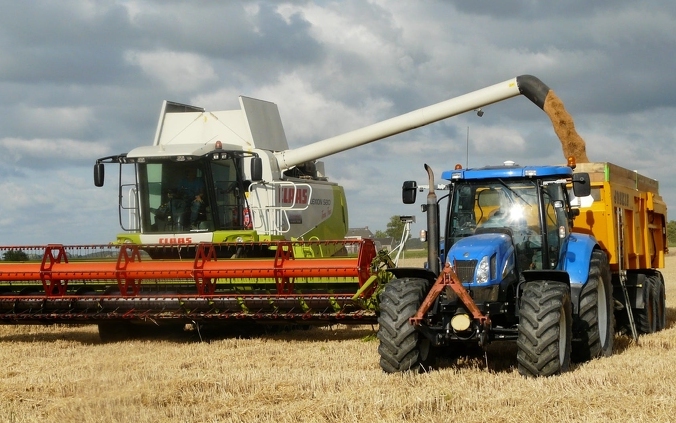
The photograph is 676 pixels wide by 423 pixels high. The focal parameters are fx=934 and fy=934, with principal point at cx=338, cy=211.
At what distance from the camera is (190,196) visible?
11195 millimetres

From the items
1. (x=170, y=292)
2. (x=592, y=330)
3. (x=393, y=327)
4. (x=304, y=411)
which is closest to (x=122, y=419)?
(x=304, y=411)

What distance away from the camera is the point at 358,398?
5781 mm

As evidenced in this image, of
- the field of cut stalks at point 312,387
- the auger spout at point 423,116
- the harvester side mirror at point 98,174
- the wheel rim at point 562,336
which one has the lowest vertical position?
the field of cut stalks at point 312,387

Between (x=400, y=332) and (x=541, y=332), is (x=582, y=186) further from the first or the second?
(x=400, y=332)

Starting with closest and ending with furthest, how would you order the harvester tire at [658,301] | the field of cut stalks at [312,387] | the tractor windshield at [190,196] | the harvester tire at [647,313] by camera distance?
the field of cut stalks at [312,387], the harvester tire at [647,313], the harvester tire at [658,301], the tractor windshield at [190,196]

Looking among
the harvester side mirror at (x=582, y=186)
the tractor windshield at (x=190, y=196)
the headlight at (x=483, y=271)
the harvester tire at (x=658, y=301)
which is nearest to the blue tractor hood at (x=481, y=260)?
the headlight at (x=483, y=271)

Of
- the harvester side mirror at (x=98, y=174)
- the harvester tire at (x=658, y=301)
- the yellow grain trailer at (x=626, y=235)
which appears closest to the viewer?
the yellow grain trailer at (x=626, y=235)

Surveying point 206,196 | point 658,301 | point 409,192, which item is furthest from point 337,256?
point 658,301

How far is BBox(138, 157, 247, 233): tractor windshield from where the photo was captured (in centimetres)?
1112

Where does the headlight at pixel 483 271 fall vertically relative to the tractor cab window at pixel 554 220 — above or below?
below

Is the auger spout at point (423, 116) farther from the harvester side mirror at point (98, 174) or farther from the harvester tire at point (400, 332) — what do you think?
the harvester tire at point (400, 332)

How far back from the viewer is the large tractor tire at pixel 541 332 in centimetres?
646

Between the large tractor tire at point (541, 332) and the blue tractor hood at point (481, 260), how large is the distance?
284mm

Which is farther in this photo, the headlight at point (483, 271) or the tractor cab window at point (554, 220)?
the tractor cab window at point (554, 220)
